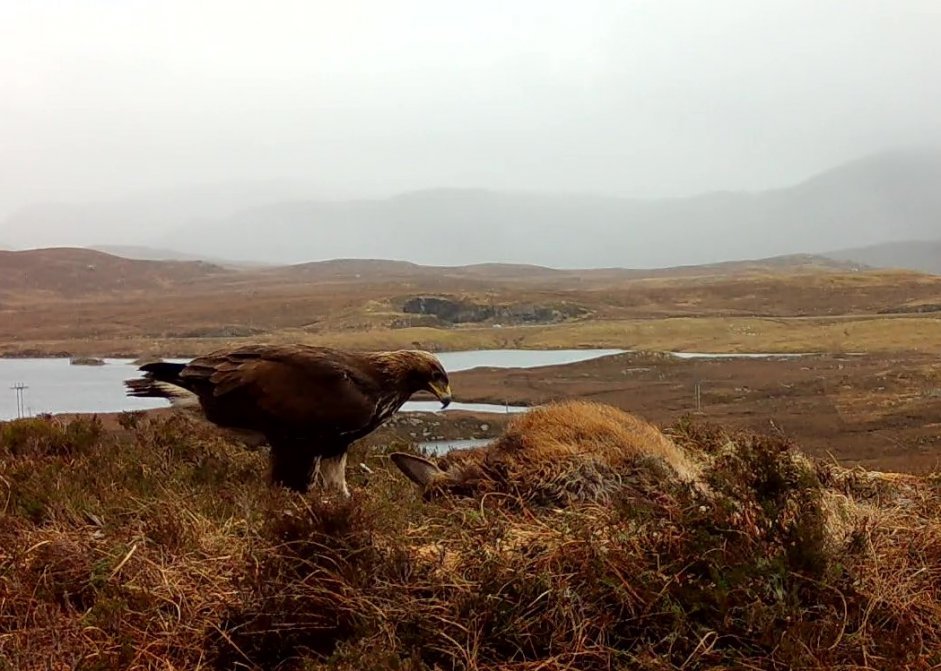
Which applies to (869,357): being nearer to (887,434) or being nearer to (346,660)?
(887,434)

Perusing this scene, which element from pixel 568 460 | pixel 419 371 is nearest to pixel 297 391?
pixel 419 371

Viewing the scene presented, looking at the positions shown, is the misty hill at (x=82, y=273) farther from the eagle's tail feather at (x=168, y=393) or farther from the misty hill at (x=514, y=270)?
the eagle's tail feather at (x=168, y=393)

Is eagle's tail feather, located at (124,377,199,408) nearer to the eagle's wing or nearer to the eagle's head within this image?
the eagle's wing

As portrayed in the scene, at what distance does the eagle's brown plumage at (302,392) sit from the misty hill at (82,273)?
9358 centimetres

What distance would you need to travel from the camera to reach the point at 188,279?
122m

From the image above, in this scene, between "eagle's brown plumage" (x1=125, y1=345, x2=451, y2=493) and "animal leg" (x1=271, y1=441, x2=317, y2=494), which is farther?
"animal leg" (x1=271, y1=441, x2=317, y2=494)

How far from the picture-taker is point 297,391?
5.59 metres

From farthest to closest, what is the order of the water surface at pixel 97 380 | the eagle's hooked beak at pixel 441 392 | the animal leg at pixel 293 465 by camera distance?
the water surface at pixel 97 380
the eagle's hooked beak at pixel 441 392
the animal leg at pixel 293 465

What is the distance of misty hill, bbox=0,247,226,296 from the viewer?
311 feet

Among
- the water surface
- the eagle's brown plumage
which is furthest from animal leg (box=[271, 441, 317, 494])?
the water surface

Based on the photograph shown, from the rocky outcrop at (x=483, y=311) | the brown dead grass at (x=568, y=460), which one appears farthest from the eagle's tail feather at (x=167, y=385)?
the rocky outcrop at (x=483, y=311)

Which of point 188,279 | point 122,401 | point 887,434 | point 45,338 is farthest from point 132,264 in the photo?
point 887,434

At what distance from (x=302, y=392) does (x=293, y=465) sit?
1.83 ft

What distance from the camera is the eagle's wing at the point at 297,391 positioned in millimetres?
5531
